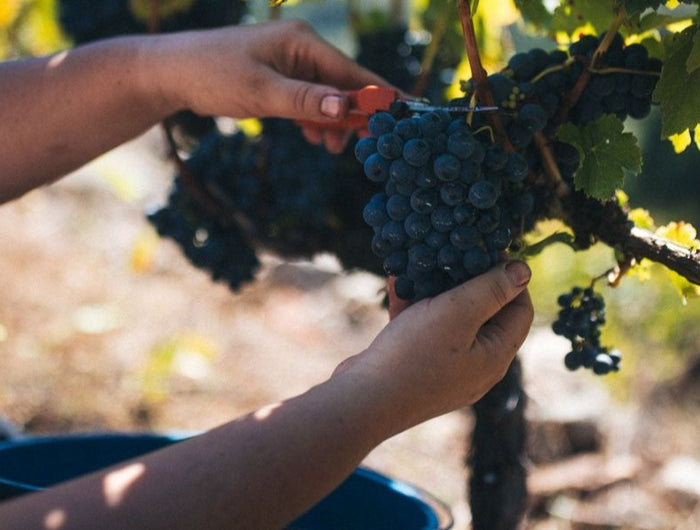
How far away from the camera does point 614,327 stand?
3.15 meters

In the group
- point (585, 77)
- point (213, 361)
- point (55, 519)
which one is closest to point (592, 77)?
point (585, 77)

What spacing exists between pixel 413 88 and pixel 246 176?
15.2 inches

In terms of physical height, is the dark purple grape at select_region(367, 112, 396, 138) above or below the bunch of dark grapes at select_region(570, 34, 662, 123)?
below

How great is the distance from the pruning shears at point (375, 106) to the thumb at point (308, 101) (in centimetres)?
2

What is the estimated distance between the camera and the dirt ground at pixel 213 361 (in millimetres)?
2564

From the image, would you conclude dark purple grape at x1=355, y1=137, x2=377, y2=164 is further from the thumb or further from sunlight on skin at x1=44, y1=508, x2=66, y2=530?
sunlight on skin at x1=44, y1=508, x2=66, y2=530

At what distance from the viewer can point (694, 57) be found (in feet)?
3.00

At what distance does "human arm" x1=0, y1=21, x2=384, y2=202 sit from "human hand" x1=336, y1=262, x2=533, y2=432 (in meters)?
0.50

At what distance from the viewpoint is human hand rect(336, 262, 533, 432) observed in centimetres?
88

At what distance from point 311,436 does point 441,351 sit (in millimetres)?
171

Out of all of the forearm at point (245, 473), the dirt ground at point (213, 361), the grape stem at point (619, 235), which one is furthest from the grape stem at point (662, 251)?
the dirt ground at point (213, 361)

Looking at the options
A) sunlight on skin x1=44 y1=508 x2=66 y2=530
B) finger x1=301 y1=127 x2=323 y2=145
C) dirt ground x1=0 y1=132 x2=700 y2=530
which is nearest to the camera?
sunlight on skin x1=44 y1=508 x2=66 y2=530

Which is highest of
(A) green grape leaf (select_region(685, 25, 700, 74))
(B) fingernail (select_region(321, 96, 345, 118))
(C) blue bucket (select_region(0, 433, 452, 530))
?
(B) fingernail (select_region(321, 96, 345, 118))

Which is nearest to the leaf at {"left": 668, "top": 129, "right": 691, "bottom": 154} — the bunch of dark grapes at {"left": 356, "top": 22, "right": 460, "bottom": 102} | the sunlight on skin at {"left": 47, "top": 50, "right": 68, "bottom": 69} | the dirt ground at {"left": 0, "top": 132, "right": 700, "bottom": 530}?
the bunch of dark grapes at {"left": 356, "top": 22, "right": 460, "bottom": 102}
